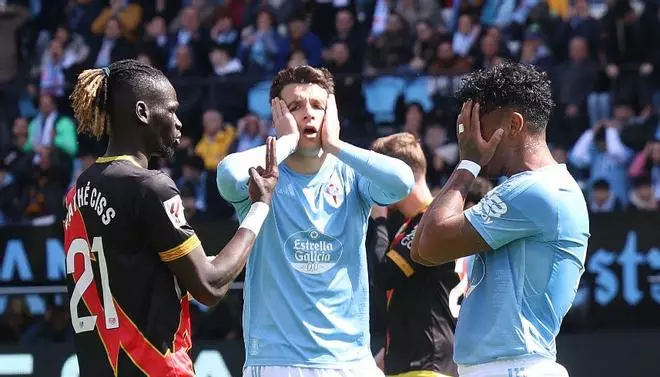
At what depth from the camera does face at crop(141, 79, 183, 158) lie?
4453mm

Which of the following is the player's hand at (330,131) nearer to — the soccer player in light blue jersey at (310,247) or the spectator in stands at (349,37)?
the soccer player in light blue jersey at (310,247)

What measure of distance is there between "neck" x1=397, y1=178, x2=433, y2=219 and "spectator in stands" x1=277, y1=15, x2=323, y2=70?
8.89m

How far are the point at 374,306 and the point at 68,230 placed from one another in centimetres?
542

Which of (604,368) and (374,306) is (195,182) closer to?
(374,306)

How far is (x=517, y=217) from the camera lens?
4500mm

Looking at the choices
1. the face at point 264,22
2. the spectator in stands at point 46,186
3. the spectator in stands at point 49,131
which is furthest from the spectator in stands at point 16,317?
the face at point 264,22

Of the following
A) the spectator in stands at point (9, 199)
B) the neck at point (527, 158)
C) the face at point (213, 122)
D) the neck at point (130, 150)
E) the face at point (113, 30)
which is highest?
the face at point (113, 30)

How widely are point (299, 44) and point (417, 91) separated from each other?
239 centimetres

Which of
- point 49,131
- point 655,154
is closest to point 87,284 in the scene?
point 655,154

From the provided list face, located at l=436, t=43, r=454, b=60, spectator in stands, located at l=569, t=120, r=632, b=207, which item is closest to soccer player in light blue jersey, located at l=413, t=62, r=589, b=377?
spectator in stands, located at l=569, t=120, r=632, b=207

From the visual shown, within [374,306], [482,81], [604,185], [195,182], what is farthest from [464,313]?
[195,182]

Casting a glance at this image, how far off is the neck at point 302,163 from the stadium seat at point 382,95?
26.3ft

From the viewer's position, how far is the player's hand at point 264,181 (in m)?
4.59

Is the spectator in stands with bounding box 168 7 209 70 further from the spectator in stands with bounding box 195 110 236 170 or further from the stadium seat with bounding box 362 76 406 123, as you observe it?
the stadium seat with bounding box 362 76 406 123
